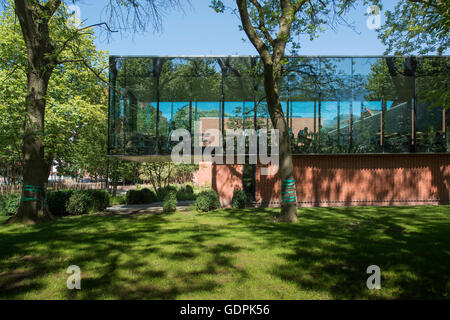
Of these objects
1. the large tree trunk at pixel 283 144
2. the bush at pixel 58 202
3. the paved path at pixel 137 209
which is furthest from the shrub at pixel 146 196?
the large tree trunk at pixel 283 144

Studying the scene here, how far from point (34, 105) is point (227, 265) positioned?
1024 centimetres

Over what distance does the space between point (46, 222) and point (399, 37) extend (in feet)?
64.6

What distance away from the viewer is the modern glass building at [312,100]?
1703 cm

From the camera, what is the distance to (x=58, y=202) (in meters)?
15.9

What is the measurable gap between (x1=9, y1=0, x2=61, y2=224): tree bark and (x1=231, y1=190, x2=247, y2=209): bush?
8753mm

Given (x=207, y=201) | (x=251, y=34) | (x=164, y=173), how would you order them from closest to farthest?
(x=251, y=34) → (x=207, y=201) → (x=164, y=173)

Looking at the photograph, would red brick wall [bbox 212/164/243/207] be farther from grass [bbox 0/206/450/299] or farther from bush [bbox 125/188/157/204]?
grass [bbox 0/206/450/299]

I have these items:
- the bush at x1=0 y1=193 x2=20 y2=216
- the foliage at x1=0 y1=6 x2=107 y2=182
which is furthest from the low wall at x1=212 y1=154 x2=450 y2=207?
the foliage at x1=0 y1=6 x2=107 y2=182

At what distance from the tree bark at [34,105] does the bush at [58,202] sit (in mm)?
4150

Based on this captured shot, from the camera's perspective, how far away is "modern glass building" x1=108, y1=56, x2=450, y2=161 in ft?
55.9

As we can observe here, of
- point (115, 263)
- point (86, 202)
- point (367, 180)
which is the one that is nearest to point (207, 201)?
point (86, 202)

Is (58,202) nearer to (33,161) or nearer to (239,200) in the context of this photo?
(33,161)

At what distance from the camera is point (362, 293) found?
4488 millimetres

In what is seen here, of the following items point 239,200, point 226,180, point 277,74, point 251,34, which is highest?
point 251,34
